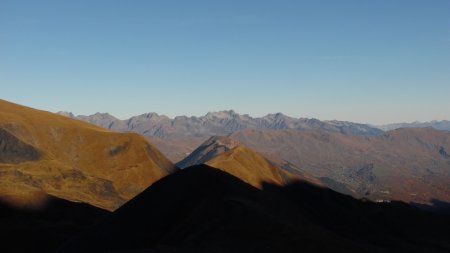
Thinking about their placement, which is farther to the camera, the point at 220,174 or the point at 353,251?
the point at 220,174

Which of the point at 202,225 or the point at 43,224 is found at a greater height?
the point at 202,225

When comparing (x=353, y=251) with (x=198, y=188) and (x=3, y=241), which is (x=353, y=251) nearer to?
(x=198, y=188)

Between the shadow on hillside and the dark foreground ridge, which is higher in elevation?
the dark foreground ridge

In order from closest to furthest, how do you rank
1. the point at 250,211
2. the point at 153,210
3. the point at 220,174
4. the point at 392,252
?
the point at 250,211 → the point at 153,210 → the point at 220,174 → the point at 392,252

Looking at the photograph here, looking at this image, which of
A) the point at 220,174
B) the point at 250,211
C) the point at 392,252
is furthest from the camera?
the point at 392,252

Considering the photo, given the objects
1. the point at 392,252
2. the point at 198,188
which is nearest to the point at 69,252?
the point at 198,188

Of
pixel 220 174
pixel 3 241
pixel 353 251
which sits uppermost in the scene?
pixel 220 174

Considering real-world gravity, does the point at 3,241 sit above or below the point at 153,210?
below

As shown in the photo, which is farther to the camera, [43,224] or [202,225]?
[43,224]

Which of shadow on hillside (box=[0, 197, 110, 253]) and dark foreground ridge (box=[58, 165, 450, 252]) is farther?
shadow on hillside (box=[0, 197, 110, 253])

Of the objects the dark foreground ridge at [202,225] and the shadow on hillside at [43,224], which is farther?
the shadow on hillside at [43,224]

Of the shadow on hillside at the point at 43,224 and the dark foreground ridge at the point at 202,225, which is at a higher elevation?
the dark foreground ridge at the point at 202,225
